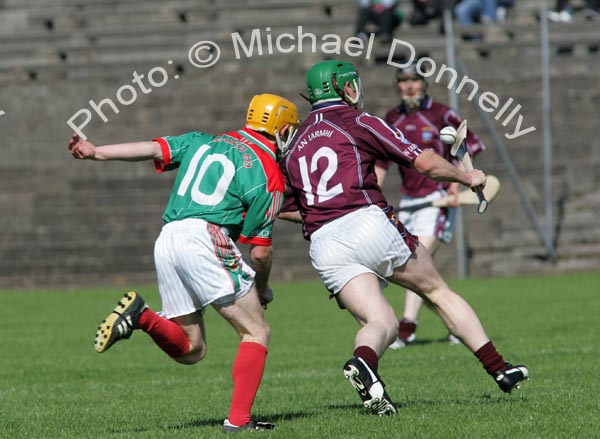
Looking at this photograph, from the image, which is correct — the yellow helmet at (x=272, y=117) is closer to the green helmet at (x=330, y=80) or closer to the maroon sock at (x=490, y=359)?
the green helmet at (x=330, y=80)

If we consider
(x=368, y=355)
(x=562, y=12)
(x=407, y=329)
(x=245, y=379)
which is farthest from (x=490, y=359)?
(x=562, y=12)

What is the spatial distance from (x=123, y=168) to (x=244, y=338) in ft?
52.0

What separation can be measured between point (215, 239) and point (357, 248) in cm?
85

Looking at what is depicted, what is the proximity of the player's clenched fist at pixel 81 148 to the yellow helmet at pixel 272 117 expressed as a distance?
96cm

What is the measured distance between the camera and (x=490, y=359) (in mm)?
7625

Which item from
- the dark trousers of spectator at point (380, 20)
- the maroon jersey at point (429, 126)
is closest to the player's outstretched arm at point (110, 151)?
the maroon jersey at point (429, 126)

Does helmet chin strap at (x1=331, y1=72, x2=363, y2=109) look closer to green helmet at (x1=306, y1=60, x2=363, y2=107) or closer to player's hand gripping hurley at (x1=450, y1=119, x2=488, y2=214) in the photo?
green helmet at (x1=306, y1=60, x2=363, y2=107)

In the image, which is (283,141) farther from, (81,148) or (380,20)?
(380,20)

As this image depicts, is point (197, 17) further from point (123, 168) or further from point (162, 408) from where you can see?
point (162, 408)

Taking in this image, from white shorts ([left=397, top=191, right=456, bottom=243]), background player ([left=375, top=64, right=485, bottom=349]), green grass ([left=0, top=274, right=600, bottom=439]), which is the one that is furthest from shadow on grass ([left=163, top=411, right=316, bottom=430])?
white shorts ([left=397, top=191, right=456, bottom=243])

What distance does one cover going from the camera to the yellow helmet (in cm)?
732

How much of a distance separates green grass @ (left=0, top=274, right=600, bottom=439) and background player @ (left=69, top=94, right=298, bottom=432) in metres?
0.50

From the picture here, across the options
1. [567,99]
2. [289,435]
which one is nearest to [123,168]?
[567,99]

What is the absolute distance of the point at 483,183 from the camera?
741cm
